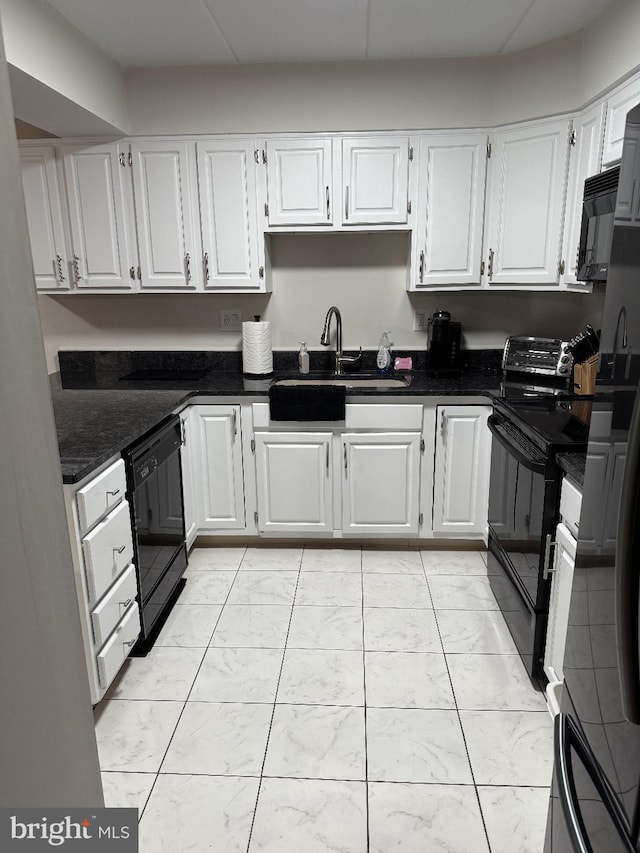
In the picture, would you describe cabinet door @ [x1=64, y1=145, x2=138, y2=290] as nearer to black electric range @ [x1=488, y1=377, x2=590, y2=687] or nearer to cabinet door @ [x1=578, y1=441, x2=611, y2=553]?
black electric range @ [x1=488, y1=377, x2=590, y2=687]

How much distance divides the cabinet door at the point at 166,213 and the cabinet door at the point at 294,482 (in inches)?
38.9

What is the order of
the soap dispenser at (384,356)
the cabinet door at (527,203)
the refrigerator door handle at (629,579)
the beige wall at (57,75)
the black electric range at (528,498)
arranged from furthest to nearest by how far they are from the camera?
1. the soap dispenser at (384,356)
2. the cabinet door at (527,203)
3. the beige wall at (57,75)
4. the black electric range at (528,498)
5. the refrigerator door handle at (629,579)

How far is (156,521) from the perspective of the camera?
96.3 inches

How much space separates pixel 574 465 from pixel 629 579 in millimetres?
1116

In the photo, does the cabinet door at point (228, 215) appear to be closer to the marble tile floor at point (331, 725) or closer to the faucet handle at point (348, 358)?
the faucet handle at point (348, 358)

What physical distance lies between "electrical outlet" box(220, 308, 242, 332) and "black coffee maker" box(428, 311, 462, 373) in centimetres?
112

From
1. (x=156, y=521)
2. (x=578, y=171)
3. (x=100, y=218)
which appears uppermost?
(x=578, y=171)

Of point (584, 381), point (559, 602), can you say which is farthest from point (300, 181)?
point (559, 602)

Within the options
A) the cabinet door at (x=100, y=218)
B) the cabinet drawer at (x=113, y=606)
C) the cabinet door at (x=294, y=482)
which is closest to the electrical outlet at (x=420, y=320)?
the cabinet door at (x=294, y=482)

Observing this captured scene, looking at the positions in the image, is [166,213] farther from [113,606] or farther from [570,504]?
[570,504]

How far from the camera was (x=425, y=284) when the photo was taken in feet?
10.2

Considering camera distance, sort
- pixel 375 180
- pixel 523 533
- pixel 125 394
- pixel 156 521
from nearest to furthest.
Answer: pixel 523 533 → pixel 156 521 → pixel 125 394 → pixel 375 180

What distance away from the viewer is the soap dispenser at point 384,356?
3365 millimetres

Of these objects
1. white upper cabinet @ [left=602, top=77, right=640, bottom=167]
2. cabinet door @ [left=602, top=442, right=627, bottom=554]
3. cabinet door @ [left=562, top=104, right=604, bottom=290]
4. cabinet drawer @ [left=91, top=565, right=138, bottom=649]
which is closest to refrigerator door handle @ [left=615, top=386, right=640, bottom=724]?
cabinet door @ [left=602, top=442, right=627, bottom=554]
